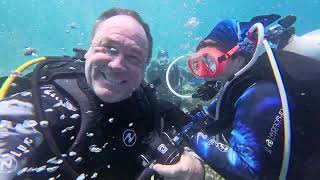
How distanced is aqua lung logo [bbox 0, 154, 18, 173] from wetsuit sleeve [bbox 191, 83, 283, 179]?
2.27 metres

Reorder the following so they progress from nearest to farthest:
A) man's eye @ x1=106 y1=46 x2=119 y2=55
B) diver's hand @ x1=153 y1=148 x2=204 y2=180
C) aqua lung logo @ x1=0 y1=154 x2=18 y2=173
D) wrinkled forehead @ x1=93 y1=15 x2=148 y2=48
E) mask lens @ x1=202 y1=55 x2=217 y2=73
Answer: aqua lung logo @ x1=0 y1=154 x2=18 y2=173
diver's hand @ x1=153 y1=148 x2=204 y2=180
man's eye @ x1=106 y1=46 x2=119 y2=55
wrinkled forehead @ x1=93 y1=15 x2=148 y2=48
mask lens @ x1=202 y1=55 x2=217 y2=73

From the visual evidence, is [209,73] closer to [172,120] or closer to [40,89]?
[172,120]

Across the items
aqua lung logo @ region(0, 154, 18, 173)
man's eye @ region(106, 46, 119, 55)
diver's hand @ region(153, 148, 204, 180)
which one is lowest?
diver's hand @ region(153, 148, 204, 180)

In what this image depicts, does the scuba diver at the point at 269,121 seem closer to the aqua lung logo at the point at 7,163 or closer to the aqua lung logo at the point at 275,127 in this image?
the aqua lung logo at the point at 275,127

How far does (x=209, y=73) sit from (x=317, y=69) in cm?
138

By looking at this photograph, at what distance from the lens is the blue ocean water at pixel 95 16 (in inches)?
2849

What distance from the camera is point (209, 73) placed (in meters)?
4.66

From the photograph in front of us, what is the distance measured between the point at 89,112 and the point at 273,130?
74.7 inches

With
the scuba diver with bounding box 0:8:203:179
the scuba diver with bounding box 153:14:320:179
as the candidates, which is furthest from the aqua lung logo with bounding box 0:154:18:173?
the scuba diver with bounding box 153:14:320:179

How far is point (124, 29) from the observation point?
3576 mm

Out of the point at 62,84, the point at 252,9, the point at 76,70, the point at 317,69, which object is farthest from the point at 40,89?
the point at 252,9

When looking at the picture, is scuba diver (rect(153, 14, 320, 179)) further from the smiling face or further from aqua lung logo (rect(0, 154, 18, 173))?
aqua lung logo (rect(0, 154, 18, 173))

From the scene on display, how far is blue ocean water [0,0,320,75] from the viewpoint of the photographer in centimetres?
7238

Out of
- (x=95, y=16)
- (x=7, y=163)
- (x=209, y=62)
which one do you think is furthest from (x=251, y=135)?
(x=95, y=16)
